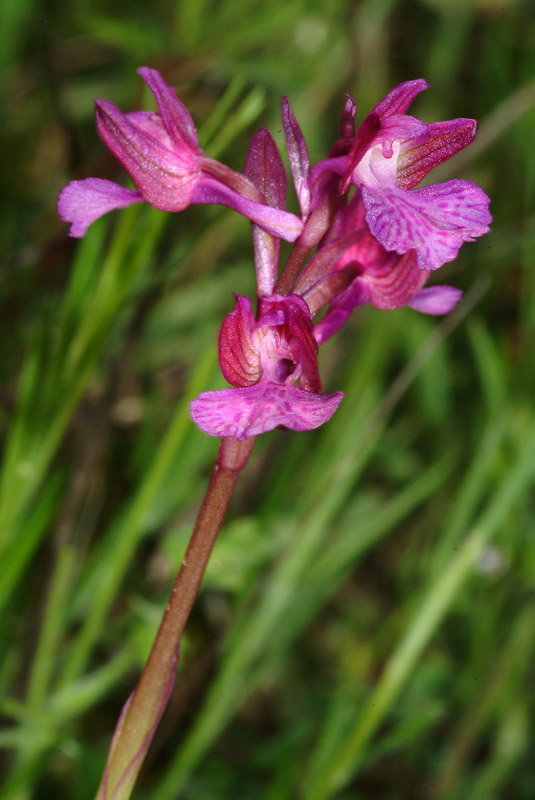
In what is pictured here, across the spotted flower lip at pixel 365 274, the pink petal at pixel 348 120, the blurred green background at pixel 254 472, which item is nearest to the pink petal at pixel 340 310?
the spotted flower lip at pixel 365 274

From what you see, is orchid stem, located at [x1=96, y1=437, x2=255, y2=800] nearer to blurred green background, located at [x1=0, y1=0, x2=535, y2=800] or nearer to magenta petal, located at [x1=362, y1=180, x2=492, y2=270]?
magenta petal, located at [x1=362, y1=180, x2=492, y2=270]

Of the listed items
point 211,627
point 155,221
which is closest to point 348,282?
point 155,221

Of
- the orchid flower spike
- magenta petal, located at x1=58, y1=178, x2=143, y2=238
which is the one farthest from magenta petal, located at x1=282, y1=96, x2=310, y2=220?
magenta petal, located at x1=58, y1=178, x2=143, y2=238

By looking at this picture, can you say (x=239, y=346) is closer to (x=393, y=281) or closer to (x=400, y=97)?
(x=393, y=281)

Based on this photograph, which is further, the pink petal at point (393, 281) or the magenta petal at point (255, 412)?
the pink petal at point (393, 281)

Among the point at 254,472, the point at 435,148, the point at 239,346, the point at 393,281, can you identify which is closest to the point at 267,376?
the point at 239,346

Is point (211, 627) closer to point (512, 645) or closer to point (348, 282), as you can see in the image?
point (512, 645)

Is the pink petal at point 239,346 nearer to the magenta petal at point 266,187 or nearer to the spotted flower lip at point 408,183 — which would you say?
the magenta petal at point 266,187
